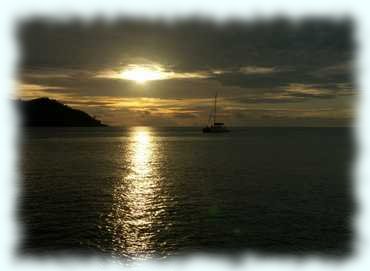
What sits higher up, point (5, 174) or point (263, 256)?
point (5, 174)

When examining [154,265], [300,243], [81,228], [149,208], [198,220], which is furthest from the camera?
[149,208]

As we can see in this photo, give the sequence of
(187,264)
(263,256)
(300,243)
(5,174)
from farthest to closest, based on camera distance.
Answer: (300,243)
(263,256)
(187,264)
(5,174)

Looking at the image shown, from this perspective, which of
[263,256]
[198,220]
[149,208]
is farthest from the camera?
[149,208]

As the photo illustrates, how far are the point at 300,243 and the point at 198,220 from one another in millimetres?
8729

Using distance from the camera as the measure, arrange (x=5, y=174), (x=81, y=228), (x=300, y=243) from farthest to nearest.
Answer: (x=81, y=228)
(x=300, y=243)
(x=5, y=174)

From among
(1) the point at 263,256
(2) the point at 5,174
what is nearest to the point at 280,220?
(1) the point at 263,256

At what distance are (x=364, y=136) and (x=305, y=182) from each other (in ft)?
109

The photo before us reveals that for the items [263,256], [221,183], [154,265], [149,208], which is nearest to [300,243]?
[263,256]

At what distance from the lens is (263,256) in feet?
78.3

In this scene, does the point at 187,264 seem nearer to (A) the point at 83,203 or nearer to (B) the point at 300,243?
(B) the point at 300,243

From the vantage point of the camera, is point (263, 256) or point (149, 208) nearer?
point (263, 256)

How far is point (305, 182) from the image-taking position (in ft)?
168

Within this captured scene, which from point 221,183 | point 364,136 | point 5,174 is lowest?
Result: point 221,183

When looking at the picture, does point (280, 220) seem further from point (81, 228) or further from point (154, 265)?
point (81, 228)
